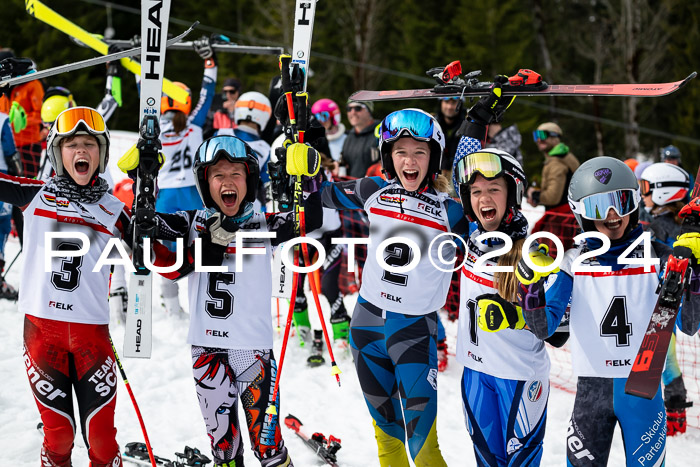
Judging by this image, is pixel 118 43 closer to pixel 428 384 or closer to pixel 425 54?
pixel 428 384

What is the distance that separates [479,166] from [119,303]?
15.1ft

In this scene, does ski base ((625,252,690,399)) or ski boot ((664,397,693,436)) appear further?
ski boot ((664,397,693,436))

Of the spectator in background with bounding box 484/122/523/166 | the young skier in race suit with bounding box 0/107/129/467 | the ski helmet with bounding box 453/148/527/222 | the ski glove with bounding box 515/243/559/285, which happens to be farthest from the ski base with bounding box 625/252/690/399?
the spectator in background with bounding box 484/122/523/166

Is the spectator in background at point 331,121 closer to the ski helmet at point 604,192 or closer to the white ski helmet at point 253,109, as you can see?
the white ski helmet at point 253,109

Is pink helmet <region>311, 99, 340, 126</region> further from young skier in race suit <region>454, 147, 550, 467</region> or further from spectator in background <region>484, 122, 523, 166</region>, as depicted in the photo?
young skier in race suit <region>454, 147, 550, 467</region>

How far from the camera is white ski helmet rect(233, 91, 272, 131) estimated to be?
636 centimetres

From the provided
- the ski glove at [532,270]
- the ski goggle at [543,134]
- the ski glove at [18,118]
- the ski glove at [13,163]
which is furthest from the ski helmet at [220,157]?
the ski goggle at [543,134]

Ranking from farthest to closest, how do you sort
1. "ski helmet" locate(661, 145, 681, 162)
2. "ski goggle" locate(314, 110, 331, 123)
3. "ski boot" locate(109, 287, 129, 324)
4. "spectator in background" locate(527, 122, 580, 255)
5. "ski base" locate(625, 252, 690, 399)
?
1. "ski goggle" locate(314, 110, 331, 123)
2. "spectator in background" locate(527, 122, 580, 255)
3. "ski helmet" locate(661, 145, 681, 162)
4. "ski boot" locate(109, 287, 129, 324)
5. "ski base" locate(625, 252, 690, 399)

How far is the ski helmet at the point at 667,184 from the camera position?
5.03 metres

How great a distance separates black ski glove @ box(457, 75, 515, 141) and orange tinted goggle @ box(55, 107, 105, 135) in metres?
2.05

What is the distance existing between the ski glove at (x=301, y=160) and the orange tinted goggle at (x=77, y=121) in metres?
1.10

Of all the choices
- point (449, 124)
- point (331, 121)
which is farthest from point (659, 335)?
point (331, 121)

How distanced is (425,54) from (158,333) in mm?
17112

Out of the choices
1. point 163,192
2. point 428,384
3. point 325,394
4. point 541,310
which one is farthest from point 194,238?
point 163,192
